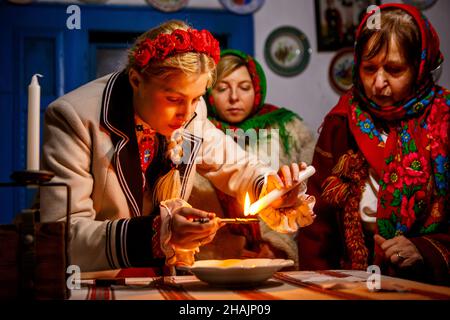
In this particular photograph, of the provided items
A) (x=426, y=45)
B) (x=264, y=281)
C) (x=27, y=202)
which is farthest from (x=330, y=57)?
(x=264, y=281)

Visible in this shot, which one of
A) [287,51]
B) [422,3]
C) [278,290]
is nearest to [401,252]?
[278,290]

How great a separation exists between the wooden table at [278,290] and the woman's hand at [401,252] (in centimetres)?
57

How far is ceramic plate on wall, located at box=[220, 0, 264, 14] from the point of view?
421cm

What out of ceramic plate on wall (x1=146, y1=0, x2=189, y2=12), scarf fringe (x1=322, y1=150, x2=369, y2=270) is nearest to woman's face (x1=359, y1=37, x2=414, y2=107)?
scarf fringe (x1=322, y1=150, x2=369, y2=270)

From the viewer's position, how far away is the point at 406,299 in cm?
125

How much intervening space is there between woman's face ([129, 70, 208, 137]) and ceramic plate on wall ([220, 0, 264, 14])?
Result: 2.34m

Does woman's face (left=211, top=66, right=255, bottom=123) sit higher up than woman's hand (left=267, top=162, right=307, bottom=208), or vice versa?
woman's face (left=211, top=66, right=255, bottom=123)

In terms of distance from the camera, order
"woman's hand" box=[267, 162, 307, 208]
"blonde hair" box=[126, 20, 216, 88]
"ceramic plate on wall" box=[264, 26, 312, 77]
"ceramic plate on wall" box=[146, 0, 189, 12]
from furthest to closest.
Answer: "ceramic plate on wall" box=[264, 26, 312, 77] < "ceramic plate on wall" box=[146, 0, 189, 12] < "blonde hair" box=[126, 20, 216, 88] < "woman's hand" box=[267, 162, 307, 208]

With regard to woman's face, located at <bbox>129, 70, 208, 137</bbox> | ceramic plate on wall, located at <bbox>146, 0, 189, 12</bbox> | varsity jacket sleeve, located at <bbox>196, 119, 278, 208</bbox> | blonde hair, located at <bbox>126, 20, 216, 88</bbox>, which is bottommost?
varsity jacket sleeve, located at <bbox>196, 119, 278, 208</bbox>

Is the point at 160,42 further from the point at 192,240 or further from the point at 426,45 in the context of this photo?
the point at 426,45

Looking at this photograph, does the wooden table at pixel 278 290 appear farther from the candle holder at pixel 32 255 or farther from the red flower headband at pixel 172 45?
the red flower headband at pixel 172 45

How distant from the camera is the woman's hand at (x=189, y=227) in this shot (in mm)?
1494

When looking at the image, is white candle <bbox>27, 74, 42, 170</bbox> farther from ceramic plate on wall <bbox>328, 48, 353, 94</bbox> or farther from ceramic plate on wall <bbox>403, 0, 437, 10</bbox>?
ceramic plate on wall <bbox>403, 0, 437, 10</bbox>
